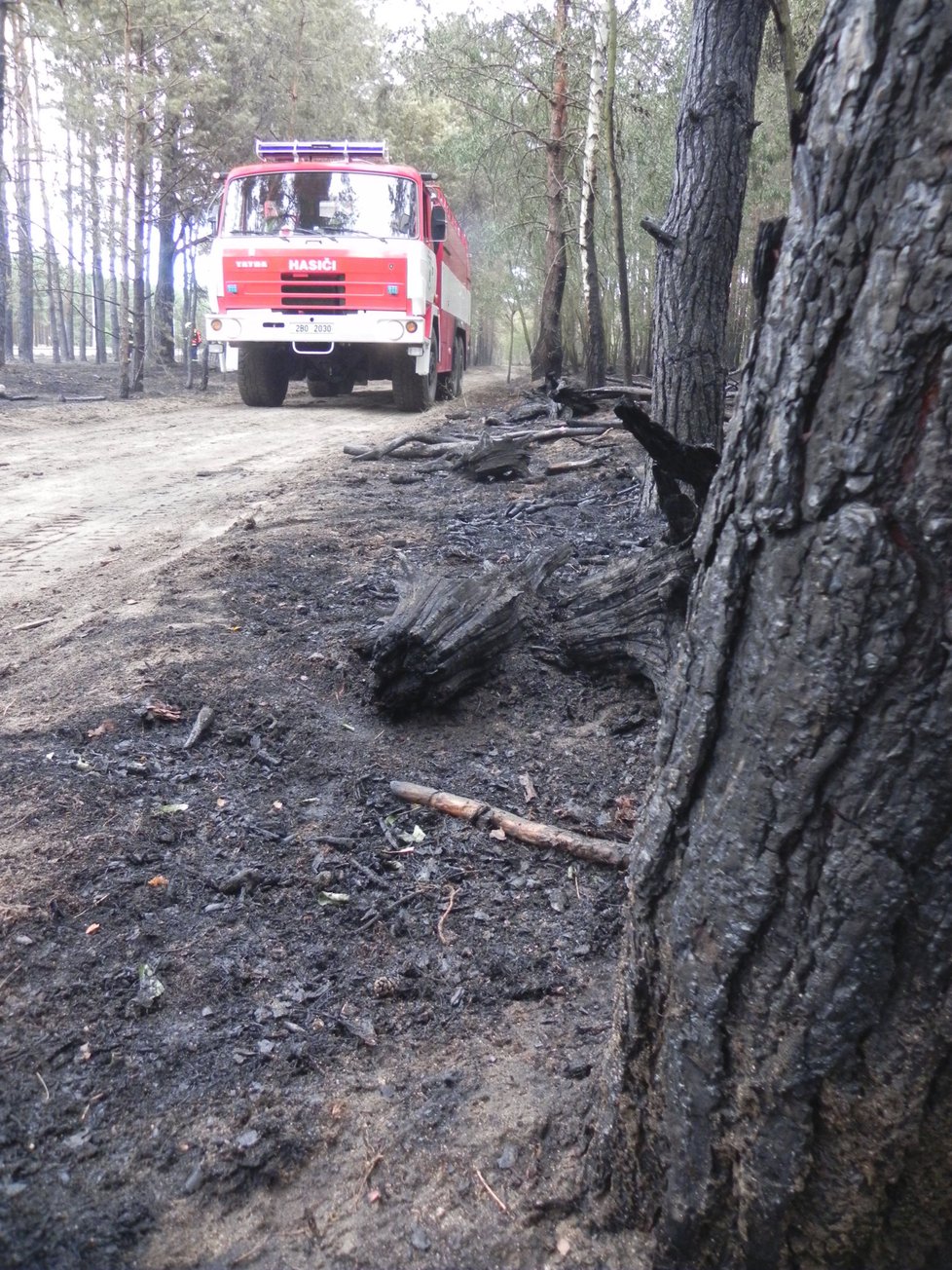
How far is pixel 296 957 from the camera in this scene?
94.3 inches

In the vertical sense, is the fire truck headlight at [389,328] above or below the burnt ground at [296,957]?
above

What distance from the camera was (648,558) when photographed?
13.4 feet

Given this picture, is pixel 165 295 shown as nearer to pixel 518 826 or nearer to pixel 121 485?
pixel 121 485

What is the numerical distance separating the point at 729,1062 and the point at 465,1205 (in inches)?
24.8

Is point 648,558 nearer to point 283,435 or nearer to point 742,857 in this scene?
point 742,857

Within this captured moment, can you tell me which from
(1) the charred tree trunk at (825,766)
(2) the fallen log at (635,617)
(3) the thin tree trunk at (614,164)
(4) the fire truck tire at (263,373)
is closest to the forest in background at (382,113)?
(3) the thin tree trunk at (614,164)

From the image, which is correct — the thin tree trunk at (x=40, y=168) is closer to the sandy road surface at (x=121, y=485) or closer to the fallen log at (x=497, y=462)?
the sandy road surface at (x=121, y=485)

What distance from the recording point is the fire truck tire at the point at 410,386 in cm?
1404

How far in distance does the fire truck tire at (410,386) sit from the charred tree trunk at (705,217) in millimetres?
8521

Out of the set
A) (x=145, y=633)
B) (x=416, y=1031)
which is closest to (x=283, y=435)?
(x=145, y=633)

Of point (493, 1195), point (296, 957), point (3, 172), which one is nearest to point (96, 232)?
point (3, 172)

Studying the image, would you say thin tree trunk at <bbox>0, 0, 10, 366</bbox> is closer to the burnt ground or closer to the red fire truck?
the red fire truck

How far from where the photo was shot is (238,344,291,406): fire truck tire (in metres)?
14.2

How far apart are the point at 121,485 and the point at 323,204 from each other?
22.1 feet
